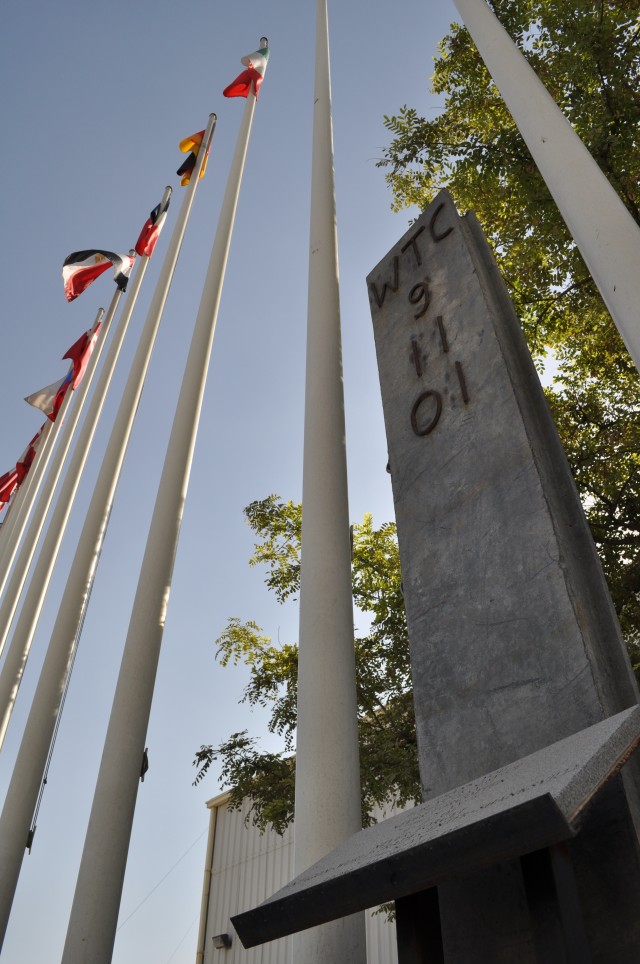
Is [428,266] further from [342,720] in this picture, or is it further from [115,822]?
[115,822]

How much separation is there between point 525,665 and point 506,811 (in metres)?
1.93

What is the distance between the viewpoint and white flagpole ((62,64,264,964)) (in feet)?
19.7

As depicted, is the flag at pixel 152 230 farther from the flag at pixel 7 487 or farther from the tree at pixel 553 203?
the flag at pixel 7 487

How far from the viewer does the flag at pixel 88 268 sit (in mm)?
15039

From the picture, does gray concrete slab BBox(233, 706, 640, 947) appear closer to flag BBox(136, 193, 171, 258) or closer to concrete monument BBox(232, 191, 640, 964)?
concrete monument BBox(232, 191, 640, 964)

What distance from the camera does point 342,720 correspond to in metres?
4.83

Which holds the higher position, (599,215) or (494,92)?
(494,92)

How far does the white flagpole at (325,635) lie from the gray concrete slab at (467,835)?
4.50ft

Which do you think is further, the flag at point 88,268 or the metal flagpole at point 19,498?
the metal flagpole at point 19,498

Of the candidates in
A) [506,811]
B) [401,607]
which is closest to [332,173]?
[401,607]

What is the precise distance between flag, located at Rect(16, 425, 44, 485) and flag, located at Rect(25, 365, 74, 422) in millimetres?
775

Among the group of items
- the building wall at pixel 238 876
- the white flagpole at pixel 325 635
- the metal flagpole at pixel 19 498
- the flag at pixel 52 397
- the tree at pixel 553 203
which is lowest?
the white flagpole at pixel 325 635

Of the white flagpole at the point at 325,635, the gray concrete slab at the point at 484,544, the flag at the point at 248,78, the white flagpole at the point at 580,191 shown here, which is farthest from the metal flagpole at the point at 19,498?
the white flagpole at the point at 580,191

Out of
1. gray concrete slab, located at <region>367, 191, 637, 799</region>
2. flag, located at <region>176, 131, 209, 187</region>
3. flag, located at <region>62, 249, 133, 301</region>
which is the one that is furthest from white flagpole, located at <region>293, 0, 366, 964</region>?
flag, located at <region>62, 249, 133, 301</region>
